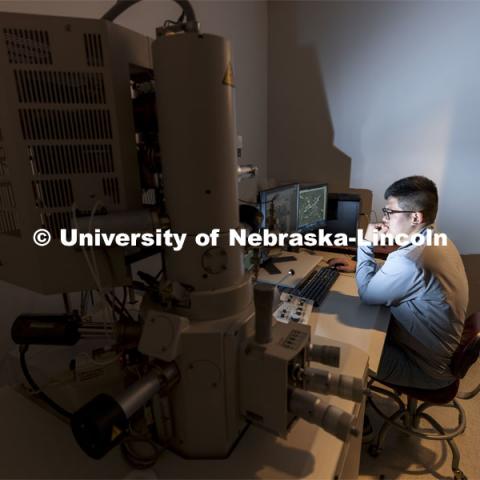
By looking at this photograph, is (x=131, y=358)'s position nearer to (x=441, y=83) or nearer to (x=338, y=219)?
(x=338, y=219)

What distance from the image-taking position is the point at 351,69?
7.69ft

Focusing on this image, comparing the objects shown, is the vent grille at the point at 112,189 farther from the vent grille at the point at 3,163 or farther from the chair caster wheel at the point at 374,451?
the chair caster wheel at the point at 374,451

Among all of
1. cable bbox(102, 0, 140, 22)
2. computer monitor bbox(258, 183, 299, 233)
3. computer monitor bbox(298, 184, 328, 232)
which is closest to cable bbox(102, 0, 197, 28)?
cable bbox(102, 0, 140, 22)

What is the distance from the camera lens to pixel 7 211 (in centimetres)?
74

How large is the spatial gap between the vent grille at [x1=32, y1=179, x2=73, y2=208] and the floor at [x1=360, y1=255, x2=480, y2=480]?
168 centimetres

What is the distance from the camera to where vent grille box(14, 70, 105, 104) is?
2.08 feet

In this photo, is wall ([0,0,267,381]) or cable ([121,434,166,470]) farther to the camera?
wall ([0,0,267,381])

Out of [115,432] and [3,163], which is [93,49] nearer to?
[3,163]

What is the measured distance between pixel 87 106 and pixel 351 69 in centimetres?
220

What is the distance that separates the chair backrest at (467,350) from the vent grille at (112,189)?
134 centimetres

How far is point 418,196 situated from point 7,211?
150cm

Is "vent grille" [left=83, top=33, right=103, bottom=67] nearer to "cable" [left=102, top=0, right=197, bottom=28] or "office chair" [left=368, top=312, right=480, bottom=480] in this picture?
"cable" [left=102, top=0, right=197, bottom=28]

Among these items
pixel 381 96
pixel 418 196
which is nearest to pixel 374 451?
pixel 418 196

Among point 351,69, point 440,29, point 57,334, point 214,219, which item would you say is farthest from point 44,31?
point 440,29
